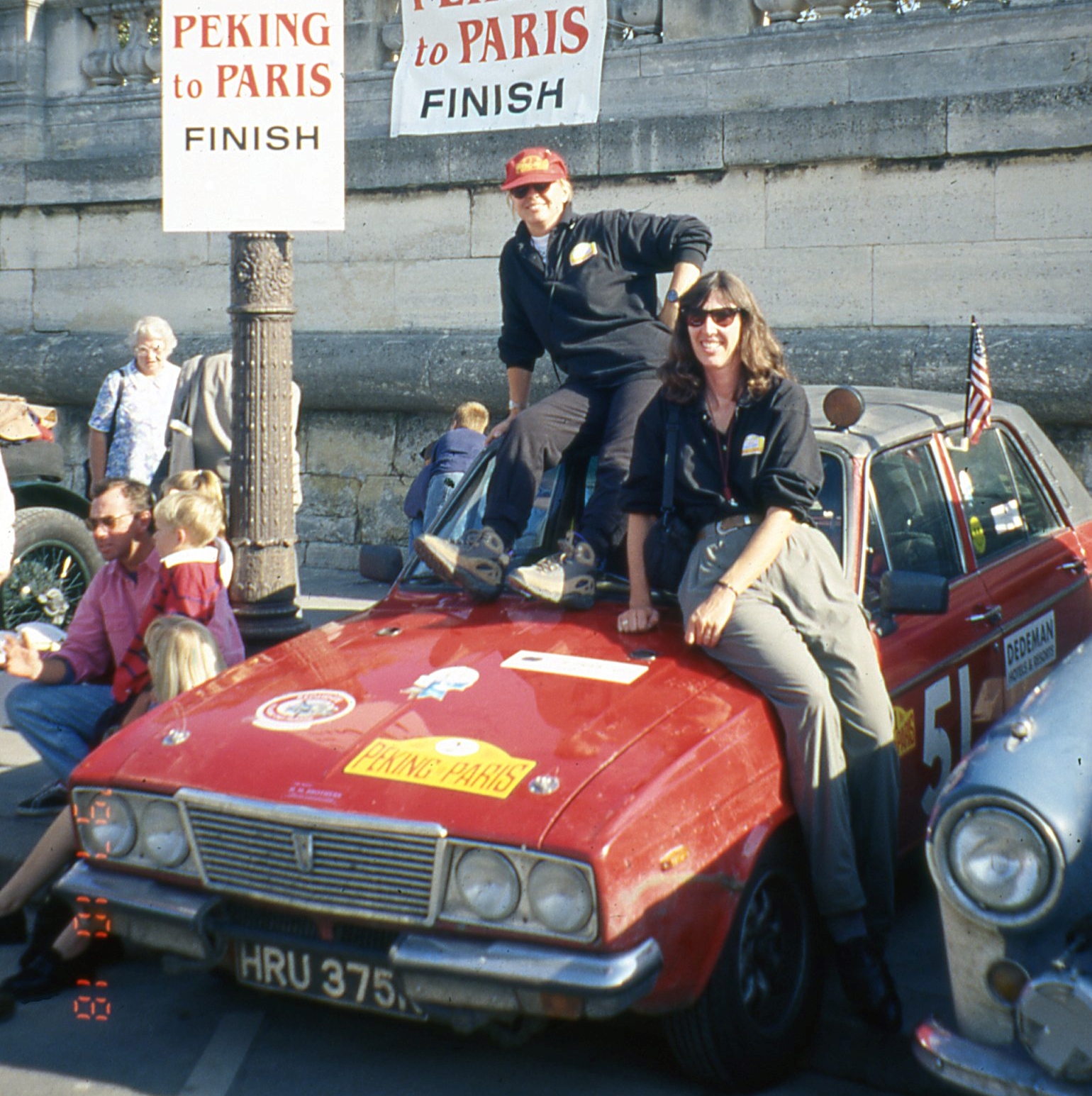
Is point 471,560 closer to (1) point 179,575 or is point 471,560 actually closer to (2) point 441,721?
(2) point 441,721

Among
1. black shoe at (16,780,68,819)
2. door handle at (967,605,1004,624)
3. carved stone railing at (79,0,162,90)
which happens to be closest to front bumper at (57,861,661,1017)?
door handle at (967,605,1004,624)

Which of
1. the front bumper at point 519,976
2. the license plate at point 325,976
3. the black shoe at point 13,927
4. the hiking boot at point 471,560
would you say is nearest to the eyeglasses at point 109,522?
the hiking boot at point 471,560

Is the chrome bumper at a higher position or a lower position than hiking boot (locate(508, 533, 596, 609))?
lower

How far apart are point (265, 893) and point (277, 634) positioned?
2249 millimetres

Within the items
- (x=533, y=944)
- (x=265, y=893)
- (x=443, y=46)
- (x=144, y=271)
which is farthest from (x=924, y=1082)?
(x=144, y=271)

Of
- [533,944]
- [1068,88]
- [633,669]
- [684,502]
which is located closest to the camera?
[533,944]

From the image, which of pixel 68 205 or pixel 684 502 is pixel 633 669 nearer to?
pixel 684 502

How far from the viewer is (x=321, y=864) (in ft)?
11.5

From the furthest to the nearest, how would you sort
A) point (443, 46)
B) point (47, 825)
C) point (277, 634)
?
point (443, 46)
point (277, 634)
point (47, 825)

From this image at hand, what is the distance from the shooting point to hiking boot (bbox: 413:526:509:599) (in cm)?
459

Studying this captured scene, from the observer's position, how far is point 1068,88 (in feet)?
27.6

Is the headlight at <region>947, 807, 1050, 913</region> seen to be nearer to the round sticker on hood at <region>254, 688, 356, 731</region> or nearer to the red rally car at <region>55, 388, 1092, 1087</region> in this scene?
the red rally car at <region>55, 388, 1092, 1087</region>

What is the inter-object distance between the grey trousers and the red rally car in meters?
0.08

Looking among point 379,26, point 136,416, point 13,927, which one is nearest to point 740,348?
point 13,927
